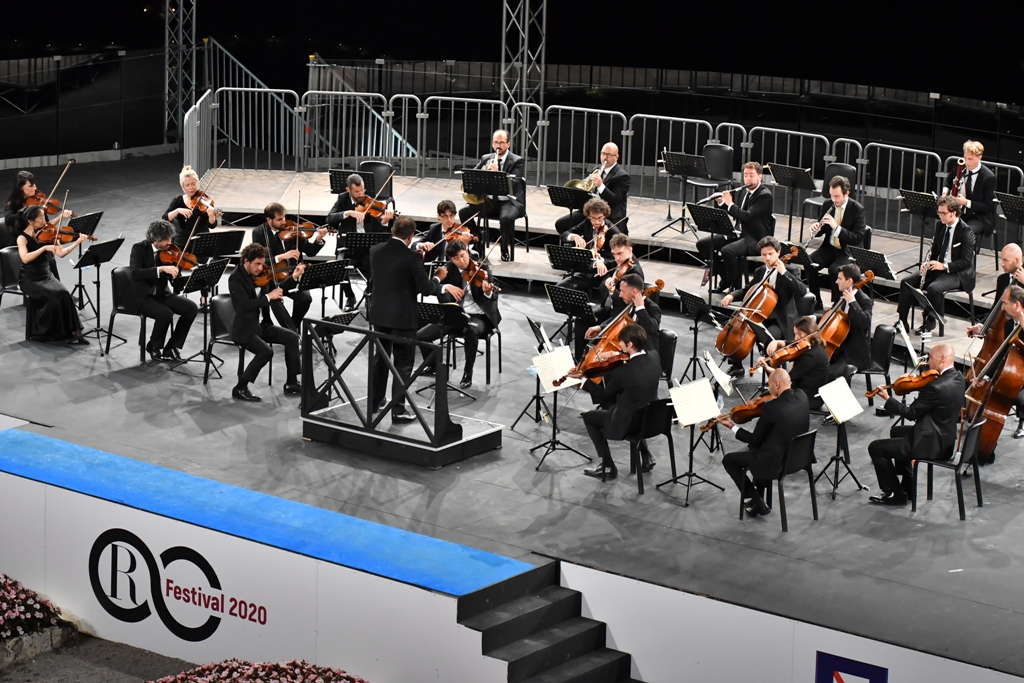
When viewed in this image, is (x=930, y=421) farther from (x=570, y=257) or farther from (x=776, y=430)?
(x=570, y=257)

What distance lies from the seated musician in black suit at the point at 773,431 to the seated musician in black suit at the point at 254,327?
4.23 metres

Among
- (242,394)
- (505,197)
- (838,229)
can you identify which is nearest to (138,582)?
(242,394)

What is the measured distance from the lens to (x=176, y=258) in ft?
45.2

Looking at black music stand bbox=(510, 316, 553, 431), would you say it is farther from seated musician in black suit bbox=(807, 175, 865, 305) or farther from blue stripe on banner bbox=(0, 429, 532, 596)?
seated musician in black suit bbox=(807, 175, 865, 305)

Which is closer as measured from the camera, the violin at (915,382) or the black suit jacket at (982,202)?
the violin at (915,382)

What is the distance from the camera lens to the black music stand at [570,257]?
1369 centimetres

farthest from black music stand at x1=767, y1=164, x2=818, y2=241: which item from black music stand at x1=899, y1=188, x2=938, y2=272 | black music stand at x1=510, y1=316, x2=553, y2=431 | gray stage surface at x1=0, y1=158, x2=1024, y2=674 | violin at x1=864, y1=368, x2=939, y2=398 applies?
violin at x1=864, y1=368, x2=939, y2=398

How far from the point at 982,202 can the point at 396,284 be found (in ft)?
19.9

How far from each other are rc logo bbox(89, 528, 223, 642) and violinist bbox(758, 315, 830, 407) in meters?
4.45

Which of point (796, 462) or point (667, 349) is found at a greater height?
point (667, 349)

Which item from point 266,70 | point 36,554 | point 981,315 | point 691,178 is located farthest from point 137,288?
point 266,70

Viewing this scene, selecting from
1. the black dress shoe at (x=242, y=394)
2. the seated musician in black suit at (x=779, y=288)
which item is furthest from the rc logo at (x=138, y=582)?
the seated musician in black suit at (x=779, y=288)

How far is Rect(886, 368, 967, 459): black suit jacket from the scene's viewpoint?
1093cm

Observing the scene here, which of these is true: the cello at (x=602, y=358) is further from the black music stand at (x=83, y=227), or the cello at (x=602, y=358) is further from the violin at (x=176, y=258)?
the black music stand at (x=83, y=227)
